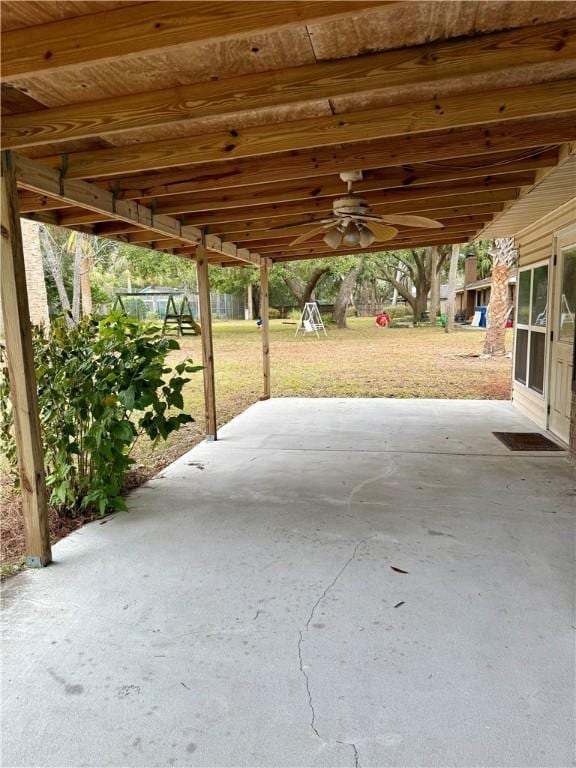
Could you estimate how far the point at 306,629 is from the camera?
2.12m

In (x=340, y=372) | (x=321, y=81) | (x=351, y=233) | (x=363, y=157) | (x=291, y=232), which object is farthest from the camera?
(x=340, y=372)

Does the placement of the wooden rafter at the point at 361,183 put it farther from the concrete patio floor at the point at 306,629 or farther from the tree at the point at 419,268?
the tree at the point at 419,268

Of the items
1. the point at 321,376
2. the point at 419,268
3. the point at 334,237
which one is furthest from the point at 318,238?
the point at 419,268

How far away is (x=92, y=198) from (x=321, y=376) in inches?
281

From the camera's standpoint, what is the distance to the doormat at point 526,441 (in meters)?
4.66

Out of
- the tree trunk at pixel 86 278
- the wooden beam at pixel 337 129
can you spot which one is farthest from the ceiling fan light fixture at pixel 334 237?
the tree trunk at pixel 86 278

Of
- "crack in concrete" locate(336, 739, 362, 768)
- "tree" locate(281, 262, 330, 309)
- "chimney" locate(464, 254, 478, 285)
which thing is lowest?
"crack in concrete" locate(336, 739, 362, 768)

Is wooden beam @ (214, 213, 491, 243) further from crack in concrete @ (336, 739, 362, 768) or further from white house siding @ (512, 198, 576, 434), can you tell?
crack in concrete @ (336, 739, 362, 768)

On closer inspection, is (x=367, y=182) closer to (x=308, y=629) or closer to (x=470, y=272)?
(x=308, y=629)

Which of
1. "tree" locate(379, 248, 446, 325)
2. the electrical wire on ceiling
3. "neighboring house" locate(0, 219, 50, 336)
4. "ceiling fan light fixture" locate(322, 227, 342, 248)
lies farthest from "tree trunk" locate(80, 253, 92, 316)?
"tree" locate(379, 248, 446, 325)

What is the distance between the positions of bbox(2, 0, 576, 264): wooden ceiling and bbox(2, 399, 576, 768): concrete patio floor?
7.12ft

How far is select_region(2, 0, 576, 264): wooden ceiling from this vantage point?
1646mm

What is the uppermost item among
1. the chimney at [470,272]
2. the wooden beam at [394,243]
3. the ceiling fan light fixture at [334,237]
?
the chimney at [470,272]

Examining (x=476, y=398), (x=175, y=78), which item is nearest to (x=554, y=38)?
(x=175, y=78)
